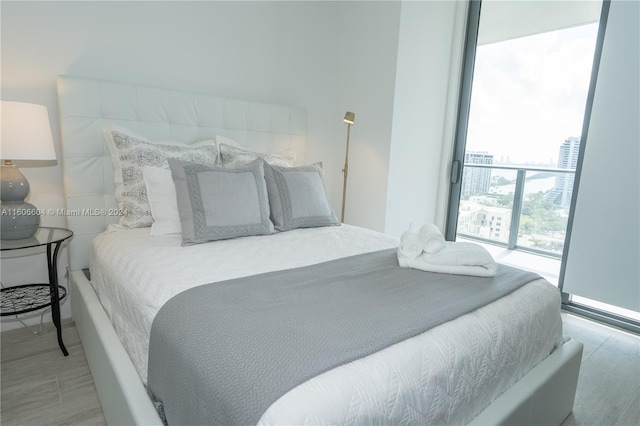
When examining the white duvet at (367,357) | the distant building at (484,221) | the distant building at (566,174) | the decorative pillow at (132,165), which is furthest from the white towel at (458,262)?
the distant building at (484,221)

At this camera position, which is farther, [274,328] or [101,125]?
[101,125]

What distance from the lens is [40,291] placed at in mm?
2049

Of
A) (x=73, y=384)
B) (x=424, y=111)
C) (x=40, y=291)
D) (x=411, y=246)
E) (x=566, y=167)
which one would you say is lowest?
(x=73, y=384)

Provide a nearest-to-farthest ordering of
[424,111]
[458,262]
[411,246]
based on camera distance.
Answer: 1. [458,262]
2. [411,246]
3. [424,111]

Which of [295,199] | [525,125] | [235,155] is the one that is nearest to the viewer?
[295,199]

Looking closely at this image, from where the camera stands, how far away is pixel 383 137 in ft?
9.94

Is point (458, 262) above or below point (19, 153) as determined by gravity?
below

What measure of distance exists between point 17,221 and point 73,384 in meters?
0.81

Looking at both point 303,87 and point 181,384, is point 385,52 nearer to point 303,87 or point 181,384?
point 303,87

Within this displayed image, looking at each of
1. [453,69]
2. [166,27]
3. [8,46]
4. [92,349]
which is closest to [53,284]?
[92,349]

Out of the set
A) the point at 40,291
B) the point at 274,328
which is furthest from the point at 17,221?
the point at 274,328

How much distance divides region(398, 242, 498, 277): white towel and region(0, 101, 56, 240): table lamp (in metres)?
1.77

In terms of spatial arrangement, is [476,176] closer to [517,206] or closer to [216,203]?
[517,206]

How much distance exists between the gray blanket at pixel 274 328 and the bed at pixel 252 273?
42mm
